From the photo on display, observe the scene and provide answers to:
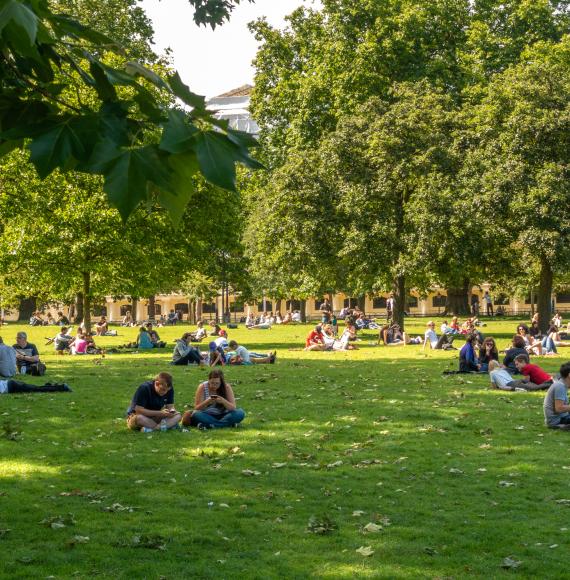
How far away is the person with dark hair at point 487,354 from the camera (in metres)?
24.2

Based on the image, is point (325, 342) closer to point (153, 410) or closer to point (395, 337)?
point (395, 337)

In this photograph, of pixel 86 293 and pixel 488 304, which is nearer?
pixel 86 293

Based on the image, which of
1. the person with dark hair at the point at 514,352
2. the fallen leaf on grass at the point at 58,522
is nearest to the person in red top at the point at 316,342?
the person with dark hair at the point at 514,352

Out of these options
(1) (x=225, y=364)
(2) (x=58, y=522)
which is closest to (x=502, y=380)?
(1) (x=225, y=364)

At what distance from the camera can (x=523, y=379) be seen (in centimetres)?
2039

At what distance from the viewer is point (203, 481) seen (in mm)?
10633

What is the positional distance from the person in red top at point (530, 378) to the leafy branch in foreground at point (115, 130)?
16296mm

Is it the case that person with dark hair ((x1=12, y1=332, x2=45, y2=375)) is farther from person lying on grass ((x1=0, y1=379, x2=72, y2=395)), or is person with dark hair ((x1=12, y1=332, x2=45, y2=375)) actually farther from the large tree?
the large tree

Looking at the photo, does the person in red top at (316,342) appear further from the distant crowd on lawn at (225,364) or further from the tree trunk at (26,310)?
the tree trunk at (26,310)

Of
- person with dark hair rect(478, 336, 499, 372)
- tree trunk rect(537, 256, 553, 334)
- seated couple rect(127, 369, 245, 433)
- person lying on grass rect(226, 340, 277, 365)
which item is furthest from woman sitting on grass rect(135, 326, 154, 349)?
seated couple rect(127, 369, 245, 433)

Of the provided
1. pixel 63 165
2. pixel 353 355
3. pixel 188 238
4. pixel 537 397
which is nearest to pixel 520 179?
pixel 353 355

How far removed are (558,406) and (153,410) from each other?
609cm

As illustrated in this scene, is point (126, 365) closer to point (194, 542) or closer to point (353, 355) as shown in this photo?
point (353, 355)

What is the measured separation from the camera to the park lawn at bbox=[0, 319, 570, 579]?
7555 millimetres
